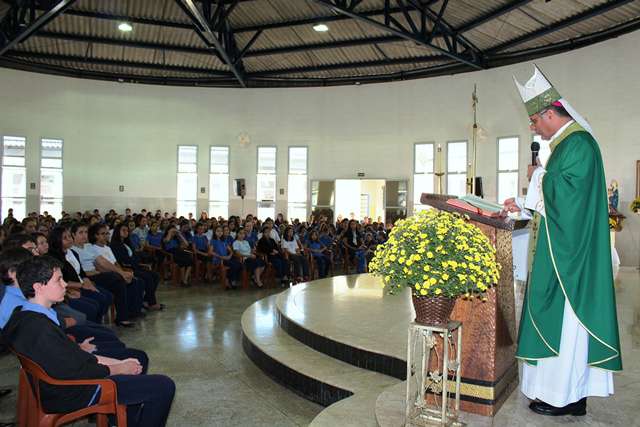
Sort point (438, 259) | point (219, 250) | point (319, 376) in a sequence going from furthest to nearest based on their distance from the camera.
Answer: point (219, 250) < point (319, 376) < point (438, 259)

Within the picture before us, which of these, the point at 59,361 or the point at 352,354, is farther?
the point at 352,354

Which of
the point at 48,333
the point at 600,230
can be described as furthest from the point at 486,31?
the point at 48,333

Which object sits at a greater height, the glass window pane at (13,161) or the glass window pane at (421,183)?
the glass window pane at (13,161)

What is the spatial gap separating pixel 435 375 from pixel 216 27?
11.1m

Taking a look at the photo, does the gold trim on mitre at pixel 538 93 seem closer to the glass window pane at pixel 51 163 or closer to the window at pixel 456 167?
the window at pixel 456 167

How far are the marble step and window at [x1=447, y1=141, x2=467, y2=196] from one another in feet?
35.1

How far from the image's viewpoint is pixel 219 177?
16.7 m

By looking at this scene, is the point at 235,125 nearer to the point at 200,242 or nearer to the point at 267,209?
the point at 267,209

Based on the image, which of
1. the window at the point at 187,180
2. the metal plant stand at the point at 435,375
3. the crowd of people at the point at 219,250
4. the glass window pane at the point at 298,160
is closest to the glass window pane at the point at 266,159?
the glass window pane at the point at 298,160

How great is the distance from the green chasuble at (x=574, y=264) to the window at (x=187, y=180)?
14.8m

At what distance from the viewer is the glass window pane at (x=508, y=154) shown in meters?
13.3

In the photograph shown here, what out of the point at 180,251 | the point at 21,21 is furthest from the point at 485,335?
the point at 21,21

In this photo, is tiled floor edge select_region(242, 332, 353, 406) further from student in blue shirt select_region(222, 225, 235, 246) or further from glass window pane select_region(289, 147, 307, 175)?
glass window pane select_region(289, 147, 307, 175)

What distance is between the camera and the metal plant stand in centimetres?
226
